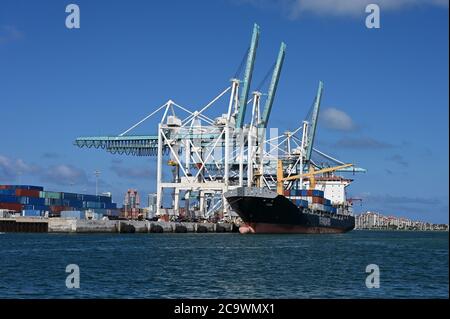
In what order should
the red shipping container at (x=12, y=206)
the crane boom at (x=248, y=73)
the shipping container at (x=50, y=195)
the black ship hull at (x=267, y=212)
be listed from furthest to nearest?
the shipping container at (x=50, y=195) → the red shipping container at (x=12, y=206) → the crane boom at (x=248, y=73) → the black ship hull at (x=267, y=212)

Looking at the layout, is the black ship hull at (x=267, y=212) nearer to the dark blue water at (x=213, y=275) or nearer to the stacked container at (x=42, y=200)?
the dark blue water at (x=213, y=275)

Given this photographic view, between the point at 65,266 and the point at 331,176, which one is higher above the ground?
the point at 331,176

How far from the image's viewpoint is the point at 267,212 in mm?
77875

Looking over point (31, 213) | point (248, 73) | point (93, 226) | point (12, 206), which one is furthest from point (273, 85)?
point (12, 206)

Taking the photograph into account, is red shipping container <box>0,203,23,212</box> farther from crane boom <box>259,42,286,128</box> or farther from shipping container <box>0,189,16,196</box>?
crane boom <box>259,42,286,128</box>

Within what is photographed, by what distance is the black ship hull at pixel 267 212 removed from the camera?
2972 inches

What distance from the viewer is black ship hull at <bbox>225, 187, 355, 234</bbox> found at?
248 feet

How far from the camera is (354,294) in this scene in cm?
2461

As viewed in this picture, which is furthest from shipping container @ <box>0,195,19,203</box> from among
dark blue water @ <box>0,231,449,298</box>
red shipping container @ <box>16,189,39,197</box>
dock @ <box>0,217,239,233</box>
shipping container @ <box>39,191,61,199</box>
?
dark blue water @ <box>0,231,449,298</box>

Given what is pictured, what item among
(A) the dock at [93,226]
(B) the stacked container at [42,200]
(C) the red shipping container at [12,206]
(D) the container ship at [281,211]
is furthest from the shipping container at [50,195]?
(D) the container ship at [281,211]

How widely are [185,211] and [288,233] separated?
17716 millimetres

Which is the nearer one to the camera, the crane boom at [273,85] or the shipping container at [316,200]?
the crane boom at [273,85]
